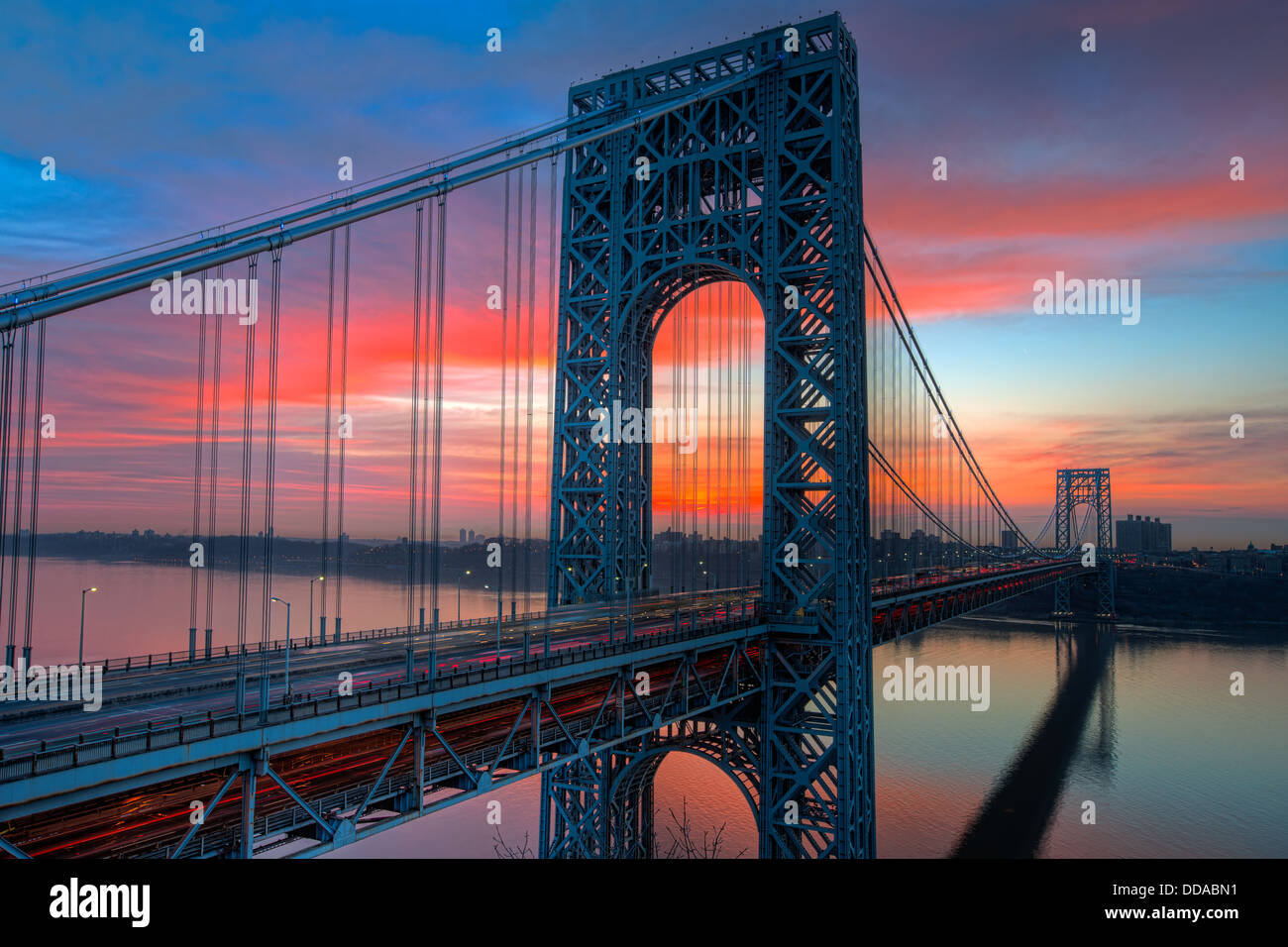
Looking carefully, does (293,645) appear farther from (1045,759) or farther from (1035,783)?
(1045,759)

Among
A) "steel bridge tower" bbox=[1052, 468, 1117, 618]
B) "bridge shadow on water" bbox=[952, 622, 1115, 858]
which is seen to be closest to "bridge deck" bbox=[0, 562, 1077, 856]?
"bridge shadow on water" bbox=[952, 622, 1115, 858]

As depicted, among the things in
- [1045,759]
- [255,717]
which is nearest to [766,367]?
[255,717]

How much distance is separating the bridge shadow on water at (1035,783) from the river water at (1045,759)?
0.27 metres

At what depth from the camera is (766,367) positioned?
34.2 m

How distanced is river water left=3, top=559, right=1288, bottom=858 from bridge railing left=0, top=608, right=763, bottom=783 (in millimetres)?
10816

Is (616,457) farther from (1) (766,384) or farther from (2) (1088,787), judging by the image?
(2) (1088,787)

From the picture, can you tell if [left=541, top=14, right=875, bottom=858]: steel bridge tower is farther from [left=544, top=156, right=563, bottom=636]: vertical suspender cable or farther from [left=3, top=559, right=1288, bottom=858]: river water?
[left=3, top=559, right=1288, bottom=858]: river water

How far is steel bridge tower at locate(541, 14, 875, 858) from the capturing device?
3281 centimetres

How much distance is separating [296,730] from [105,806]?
3215mm

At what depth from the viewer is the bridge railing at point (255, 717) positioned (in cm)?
1145

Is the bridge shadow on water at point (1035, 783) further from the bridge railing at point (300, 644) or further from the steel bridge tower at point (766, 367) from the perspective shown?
the bridge railing at point (300, 644)
